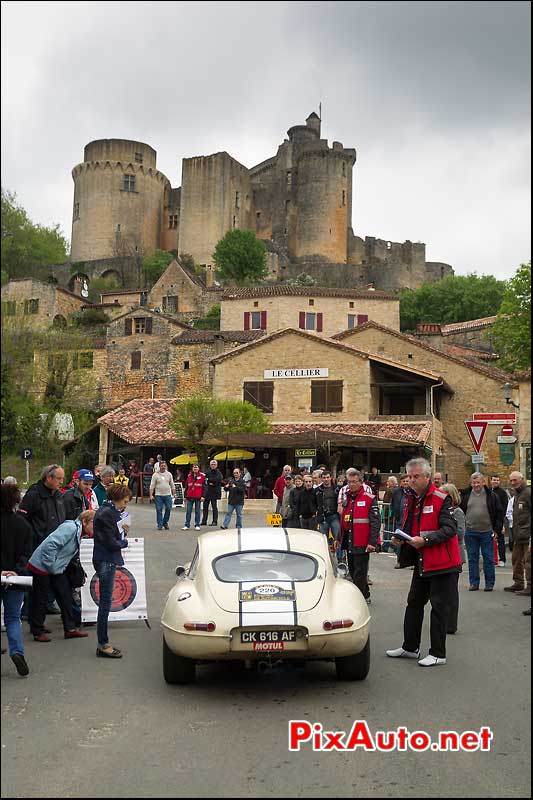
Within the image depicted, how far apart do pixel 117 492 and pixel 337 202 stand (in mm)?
94272

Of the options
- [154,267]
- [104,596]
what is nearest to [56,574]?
[104,596]

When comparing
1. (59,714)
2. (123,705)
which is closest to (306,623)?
(123,705)

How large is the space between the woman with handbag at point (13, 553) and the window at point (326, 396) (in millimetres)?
33311

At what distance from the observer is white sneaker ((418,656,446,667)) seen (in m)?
7.95

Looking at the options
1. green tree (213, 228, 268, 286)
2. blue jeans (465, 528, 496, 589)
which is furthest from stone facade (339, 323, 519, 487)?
green tree (213, 228, 268, 286)

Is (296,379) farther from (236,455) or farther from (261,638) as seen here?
(261,638)

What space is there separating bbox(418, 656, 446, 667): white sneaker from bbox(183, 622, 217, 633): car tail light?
2.19 meters

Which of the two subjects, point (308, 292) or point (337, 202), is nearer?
point (308, 292)

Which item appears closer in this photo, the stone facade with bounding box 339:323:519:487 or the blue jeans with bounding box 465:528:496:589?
the blue jeans with bounding box 465:528:496:589

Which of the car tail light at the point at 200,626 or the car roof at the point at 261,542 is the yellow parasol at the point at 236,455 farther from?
the car tail light at the point at 200,626

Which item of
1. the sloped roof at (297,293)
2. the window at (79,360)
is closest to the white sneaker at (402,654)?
the window at (79,360)

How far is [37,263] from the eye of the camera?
258ft

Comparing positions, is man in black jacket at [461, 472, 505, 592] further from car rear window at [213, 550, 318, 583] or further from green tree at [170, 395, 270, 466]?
green tree at [170, 395, 270, 466]

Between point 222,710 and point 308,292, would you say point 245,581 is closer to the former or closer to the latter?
point 222,710
